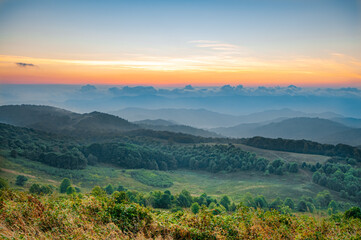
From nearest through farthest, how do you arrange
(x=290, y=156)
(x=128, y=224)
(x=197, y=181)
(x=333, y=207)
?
(x=128, y=224) < (x=333, y=207) < (x=197, y=181) < (x=290, y=156)

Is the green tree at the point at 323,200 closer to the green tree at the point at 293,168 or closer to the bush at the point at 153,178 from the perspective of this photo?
the green tree at the point at 293,168

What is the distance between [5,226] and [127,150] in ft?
281

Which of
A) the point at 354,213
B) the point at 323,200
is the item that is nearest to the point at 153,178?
the point at 323,200

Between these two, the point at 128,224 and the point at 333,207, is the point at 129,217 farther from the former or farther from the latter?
the point at 333,207

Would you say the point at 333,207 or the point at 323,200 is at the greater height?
the point at 333,207

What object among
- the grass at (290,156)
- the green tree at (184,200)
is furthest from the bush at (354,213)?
the grass at (290,156)

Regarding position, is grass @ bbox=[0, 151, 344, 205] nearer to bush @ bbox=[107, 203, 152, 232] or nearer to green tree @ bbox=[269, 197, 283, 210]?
green tree @ bbox=[269, 197, 283, 210]

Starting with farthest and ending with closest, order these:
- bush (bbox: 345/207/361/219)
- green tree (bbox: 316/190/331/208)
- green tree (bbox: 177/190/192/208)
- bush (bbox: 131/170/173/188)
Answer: bush (bbox: 131/170/173/188) < green tree (bbox: 316/190/331/208) < green tree (bbox: 177/190/192/208) < bush (bbox: 345/207/361/219)

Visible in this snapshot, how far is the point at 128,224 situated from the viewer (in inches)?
506

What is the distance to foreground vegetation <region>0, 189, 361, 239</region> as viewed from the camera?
11234 millimetres

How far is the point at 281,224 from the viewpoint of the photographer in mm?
14500

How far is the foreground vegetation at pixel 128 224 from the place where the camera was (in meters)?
11.2

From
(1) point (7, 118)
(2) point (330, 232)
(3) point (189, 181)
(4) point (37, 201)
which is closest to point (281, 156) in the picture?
(3) point (189, 181)

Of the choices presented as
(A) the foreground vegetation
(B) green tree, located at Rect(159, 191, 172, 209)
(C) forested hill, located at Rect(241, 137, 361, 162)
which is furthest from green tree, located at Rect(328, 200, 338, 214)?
(C) forested hill, located at Rect(241, 137, 361, 162)
